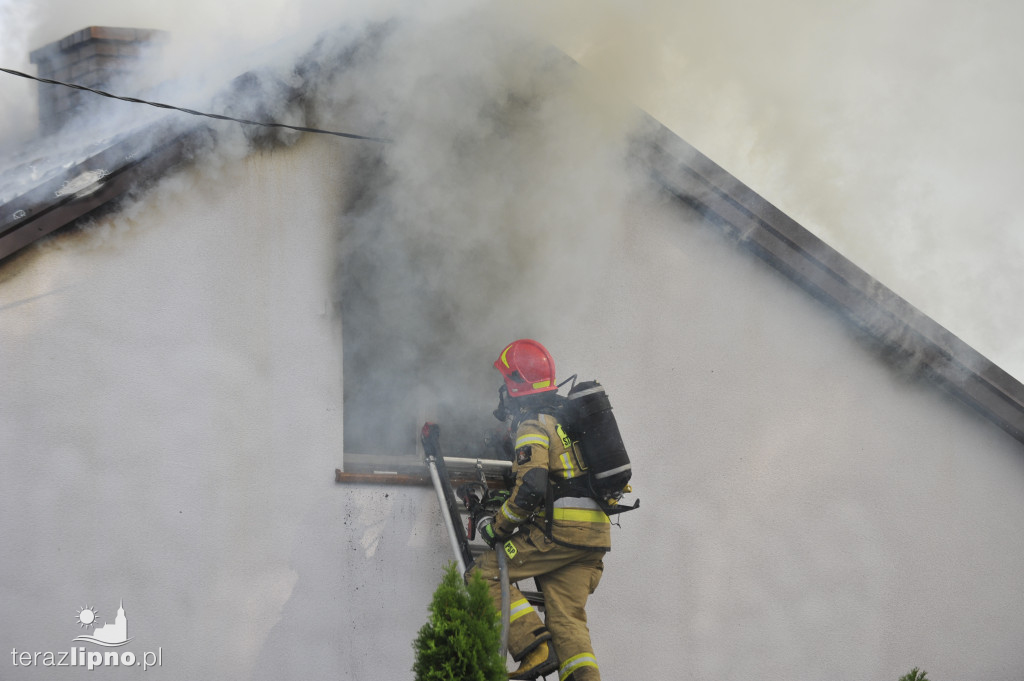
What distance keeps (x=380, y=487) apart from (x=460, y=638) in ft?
4.87

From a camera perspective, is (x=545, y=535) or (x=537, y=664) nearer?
(x=537, y=664)

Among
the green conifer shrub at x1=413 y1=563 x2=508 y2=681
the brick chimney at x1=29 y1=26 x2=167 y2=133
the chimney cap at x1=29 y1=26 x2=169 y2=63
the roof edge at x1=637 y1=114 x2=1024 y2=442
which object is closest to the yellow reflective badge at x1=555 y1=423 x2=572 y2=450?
the green conifer shrub at x1=413 y1=563 x2=508 y2=681

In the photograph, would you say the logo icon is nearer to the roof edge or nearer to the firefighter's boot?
the firefighter's boot

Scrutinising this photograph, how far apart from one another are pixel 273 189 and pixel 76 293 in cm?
126

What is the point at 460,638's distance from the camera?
4109 millimetres

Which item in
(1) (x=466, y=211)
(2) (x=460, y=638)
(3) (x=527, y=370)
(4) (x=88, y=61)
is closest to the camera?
(2) (x=460, y=638)

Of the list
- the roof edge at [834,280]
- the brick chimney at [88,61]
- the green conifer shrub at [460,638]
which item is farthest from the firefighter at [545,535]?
the brick chimney at [88,61]

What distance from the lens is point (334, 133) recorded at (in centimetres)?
558

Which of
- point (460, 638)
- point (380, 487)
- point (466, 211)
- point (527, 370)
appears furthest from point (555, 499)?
point (466, 211)

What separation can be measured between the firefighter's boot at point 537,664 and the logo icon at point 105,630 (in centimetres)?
213

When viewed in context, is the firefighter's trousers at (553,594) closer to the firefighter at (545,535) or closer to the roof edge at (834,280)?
the firefighter at (545,535)

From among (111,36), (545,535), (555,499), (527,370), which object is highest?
(111,36)

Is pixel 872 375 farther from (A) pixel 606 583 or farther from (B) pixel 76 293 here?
(B) pixel 76 293

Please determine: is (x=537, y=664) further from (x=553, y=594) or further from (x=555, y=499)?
(x=555, y=499)
